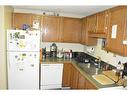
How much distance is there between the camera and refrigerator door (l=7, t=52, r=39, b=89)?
9.23 ft

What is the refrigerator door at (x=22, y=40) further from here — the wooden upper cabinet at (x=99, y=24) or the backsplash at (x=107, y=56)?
the backsplash at (x=107, y=56)

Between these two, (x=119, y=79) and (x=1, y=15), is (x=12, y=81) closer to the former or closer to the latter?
(x=1, y=15)

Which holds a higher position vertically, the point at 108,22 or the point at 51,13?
the point at 51,13

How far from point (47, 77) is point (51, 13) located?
1.70 metres

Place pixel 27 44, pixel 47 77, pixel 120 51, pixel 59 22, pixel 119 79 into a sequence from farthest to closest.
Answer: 1. pixel 59 22
2. pixel 47 77
3. pixel 27 44
4. pixel 119 79
5. pixel 120 51

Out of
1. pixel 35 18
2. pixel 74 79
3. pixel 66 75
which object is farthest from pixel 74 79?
pixel 35 18

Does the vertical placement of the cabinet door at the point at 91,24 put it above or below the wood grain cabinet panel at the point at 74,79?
above

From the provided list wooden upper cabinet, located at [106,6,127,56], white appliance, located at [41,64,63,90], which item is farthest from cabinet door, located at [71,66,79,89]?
wooden upper cabinet, located at [106,6,127,56]

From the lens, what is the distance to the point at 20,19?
323 centimetres

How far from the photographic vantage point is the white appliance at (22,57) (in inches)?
109

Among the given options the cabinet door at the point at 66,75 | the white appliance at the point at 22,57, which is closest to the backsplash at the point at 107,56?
the cabinet door at the point at 66,75

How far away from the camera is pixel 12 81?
9.46ft
